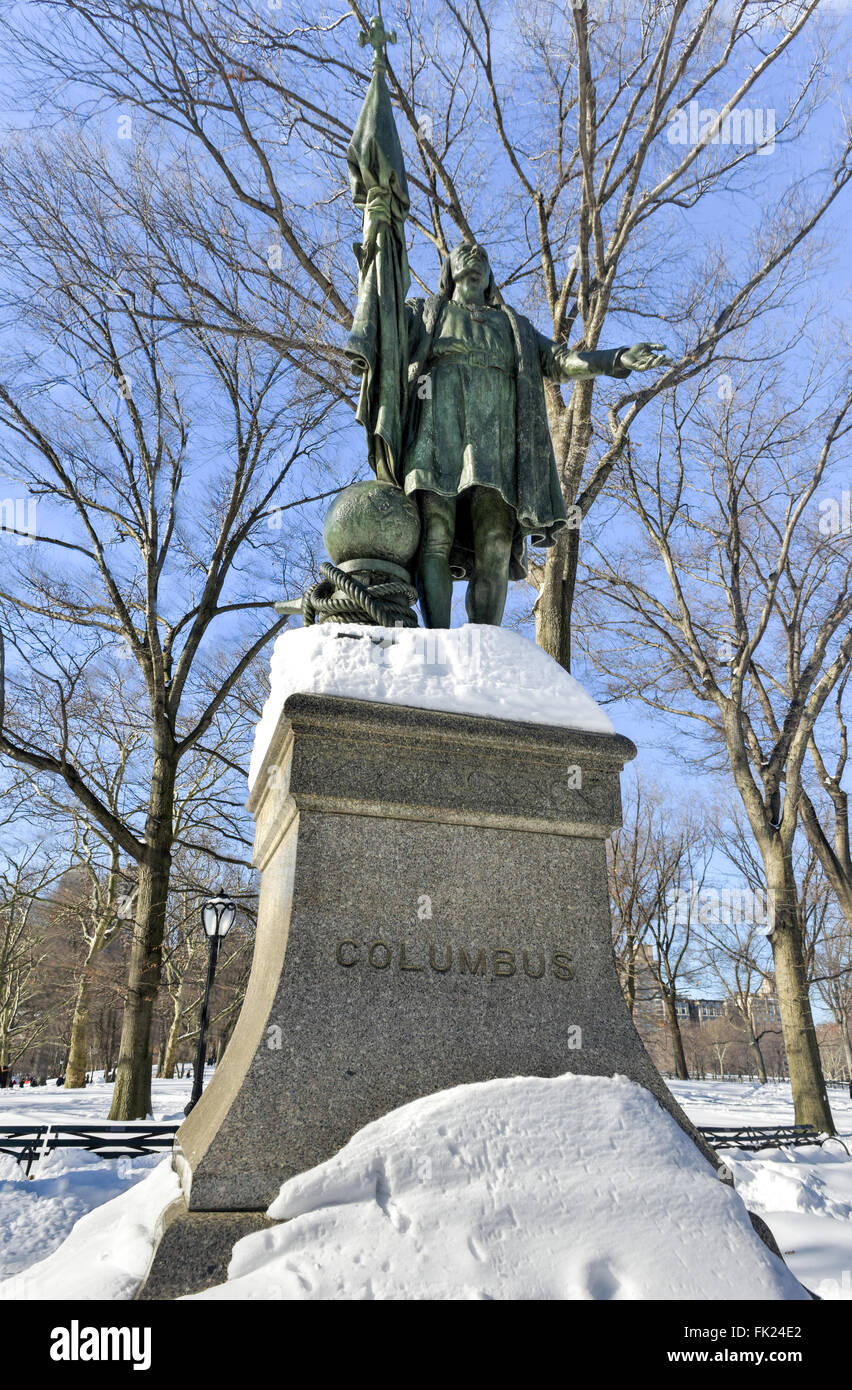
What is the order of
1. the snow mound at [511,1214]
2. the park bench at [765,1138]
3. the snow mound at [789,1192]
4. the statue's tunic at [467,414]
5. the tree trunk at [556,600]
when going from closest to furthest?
the snow mound at [511,1214]
the statue's tunic at [467,414]
the snow mound at [789,1192]
the park bench at [765,1138]
the tree trunk at [556,600]

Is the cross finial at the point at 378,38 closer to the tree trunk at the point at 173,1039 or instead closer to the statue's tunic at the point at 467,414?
the statue's tunic at the point at 467,414

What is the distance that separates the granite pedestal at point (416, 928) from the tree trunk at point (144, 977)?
9769 mm

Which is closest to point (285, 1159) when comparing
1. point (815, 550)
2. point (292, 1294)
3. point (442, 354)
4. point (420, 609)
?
point (292, 1294)

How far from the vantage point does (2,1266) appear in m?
3.71

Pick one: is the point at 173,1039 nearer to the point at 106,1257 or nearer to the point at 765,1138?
the point at 765,1138

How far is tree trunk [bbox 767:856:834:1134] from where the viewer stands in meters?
12.7

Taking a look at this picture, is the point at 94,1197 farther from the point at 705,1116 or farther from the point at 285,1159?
the point at 705,1116

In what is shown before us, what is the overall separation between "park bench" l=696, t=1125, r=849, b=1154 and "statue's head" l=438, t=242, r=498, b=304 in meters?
Answer: 9.13

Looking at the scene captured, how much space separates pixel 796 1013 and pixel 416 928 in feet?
39.8

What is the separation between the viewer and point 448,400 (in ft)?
14.7

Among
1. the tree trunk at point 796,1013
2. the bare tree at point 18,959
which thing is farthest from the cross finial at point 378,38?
the bare tree at point 18,959

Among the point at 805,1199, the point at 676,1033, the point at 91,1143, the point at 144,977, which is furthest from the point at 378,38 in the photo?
the point at 676,1033

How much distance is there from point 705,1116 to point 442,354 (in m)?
16.2

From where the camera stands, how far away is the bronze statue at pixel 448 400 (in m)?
4.36
